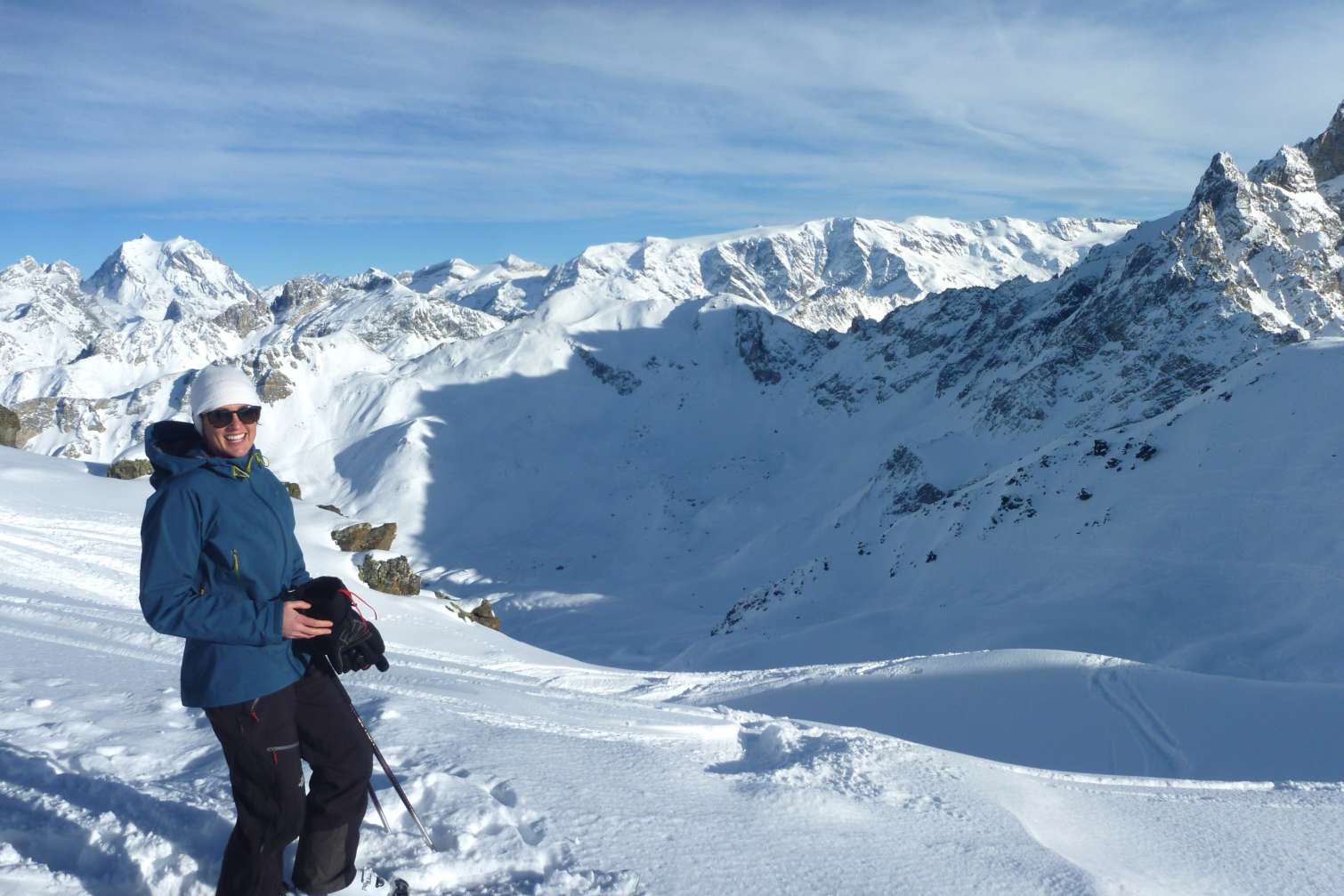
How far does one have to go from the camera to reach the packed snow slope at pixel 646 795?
156 inches

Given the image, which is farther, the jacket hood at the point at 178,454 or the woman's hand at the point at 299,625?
the woman's hand at the point at 299,625

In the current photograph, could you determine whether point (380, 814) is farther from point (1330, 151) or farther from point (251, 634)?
point (1330, 151)

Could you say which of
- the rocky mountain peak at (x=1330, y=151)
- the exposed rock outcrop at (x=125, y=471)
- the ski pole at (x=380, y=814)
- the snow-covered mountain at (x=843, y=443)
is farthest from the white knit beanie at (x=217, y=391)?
the rocky mountain peak at (x=1330, y=151)

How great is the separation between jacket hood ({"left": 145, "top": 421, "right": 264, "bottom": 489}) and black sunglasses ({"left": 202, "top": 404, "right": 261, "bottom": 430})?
3.1 inches

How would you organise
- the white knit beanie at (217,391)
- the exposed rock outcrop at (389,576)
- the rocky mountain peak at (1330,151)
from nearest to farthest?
the white knit beanie at (217,391)
the exposed rock outcrop at (389,576)
the rocky mountain peak at (1330,151)

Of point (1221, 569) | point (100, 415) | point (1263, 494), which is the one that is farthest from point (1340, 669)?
point (100, 415)

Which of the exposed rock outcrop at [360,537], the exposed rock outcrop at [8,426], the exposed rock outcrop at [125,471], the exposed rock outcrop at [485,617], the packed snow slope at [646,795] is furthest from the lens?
the exposed rock outcrop at [8,426]

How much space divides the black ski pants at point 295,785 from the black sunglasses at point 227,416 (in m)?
1.10

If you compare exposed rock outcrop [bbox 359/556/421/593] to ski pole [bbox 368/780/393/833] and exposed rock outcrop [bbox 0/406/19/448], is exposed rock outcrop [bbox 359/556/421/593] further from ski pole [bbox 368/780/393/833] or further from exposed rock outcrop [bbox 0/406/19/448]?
exposed rock outcrop [bbox 0/406/19/448]

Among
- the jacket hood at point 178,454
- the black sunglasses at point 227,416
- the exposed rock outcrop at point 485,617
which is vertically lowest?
the exposed rock outcrop at point 485,617

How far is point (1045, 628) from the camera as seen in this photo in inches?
921

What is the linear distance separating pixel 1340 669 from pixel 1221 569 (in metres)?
6.23

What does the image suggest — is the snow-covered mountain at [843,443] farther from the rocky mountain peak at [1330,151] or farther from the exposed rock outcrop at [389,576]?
Answer: the exposed rock outcrop at [389,576]

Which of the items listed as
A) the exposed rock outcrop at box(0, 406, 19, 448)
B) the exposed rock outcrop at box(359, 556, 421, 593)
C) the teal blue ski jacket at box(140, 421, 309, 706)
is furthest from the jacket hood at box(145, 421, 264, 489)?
the exposed rock outcrop at box(0, 406, 19, 448)
